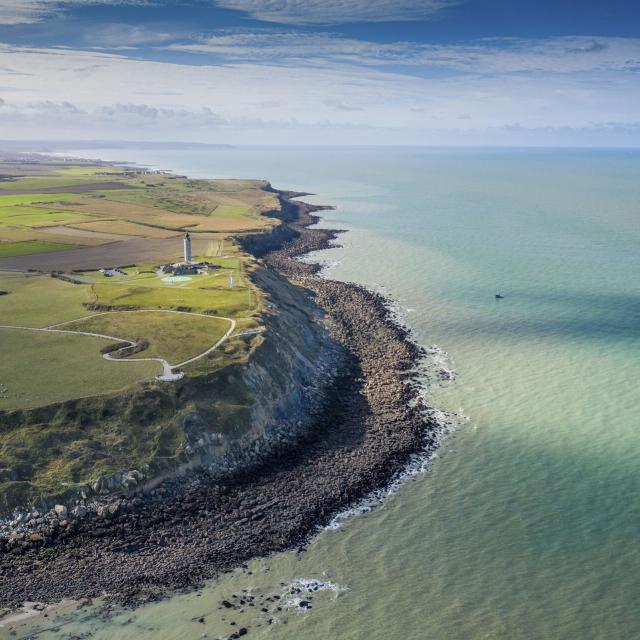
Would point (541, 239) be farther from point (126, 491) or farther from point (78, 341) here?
point (126, 491)

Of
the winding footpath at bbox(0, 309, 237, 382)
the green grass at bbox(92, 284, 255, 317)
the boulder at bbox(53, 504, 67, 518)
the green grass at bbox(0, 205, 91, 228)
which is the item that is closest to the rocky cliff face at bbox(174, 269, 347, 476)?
the winding footpath at bbox(0, 309, 237, 382)

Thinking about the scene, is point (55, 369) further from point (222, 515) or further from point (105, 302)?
point (222, 515)

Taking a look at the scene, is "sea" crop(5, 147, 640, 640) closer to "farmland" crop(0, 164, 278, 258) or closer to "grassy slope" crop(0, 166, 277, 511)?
"grassy slope" crop(0, 166, 277, 511)

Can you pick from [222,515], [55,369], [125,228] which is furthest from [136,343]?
[125,228]

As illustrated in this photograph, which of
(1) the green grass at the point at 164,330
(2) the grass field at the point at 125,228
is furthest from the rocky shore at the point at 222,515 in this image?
(2) the grass field at the point at 125,228

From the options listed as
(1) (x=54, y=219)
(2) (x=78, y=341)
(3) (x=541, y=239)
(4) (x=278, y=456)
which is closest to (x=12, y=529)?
(4) (x=278, y=456)
